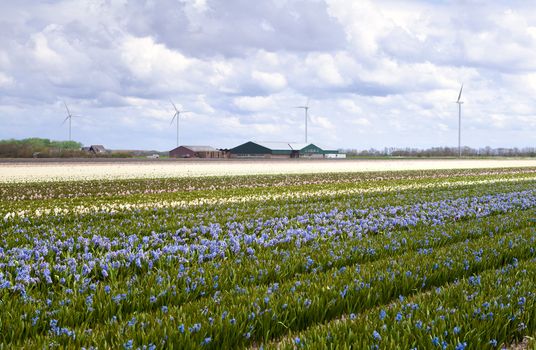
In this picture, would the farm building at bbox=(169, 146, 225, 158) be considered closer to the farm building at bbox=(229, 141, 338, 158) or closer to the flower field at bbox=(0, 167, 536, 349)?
the farm building at bbox=(229, 141, 338, 158)

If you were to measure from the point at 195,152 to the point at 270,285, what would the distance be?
463 feet

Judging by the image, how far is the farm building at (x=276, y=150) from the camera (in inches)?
5517

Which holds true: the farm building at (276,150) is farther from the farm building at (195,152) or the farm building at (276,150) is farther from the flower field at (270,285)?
the flower field at (270,285)

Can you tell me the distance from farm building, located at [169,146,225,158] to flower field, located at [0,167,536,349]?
132 m

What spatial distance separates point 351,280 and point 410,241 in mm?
4023

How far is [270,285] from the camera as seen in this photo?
26.5ft

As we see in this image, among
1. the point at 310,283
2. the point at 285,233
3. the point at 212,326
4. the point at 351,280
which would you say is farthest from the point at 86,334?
the point at 285,233

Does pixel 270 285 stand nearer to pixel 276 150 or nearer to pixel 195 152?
pixel 276 150

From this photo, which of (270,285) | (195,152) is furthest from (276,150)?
(270,285)

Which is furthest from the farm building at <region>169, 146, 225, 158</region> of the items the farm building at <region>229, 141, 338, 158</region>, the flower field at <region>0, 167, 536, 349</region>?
the flower field at <region>0, 167, 536, 349</region>

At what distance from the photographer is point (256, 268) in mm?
9156

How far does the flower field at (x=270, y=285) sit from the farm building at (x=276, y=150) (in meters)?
124

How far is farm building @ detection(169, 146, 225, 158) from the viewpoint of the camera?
482ft

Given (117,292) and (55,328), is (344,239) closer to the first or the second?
(117,292)
